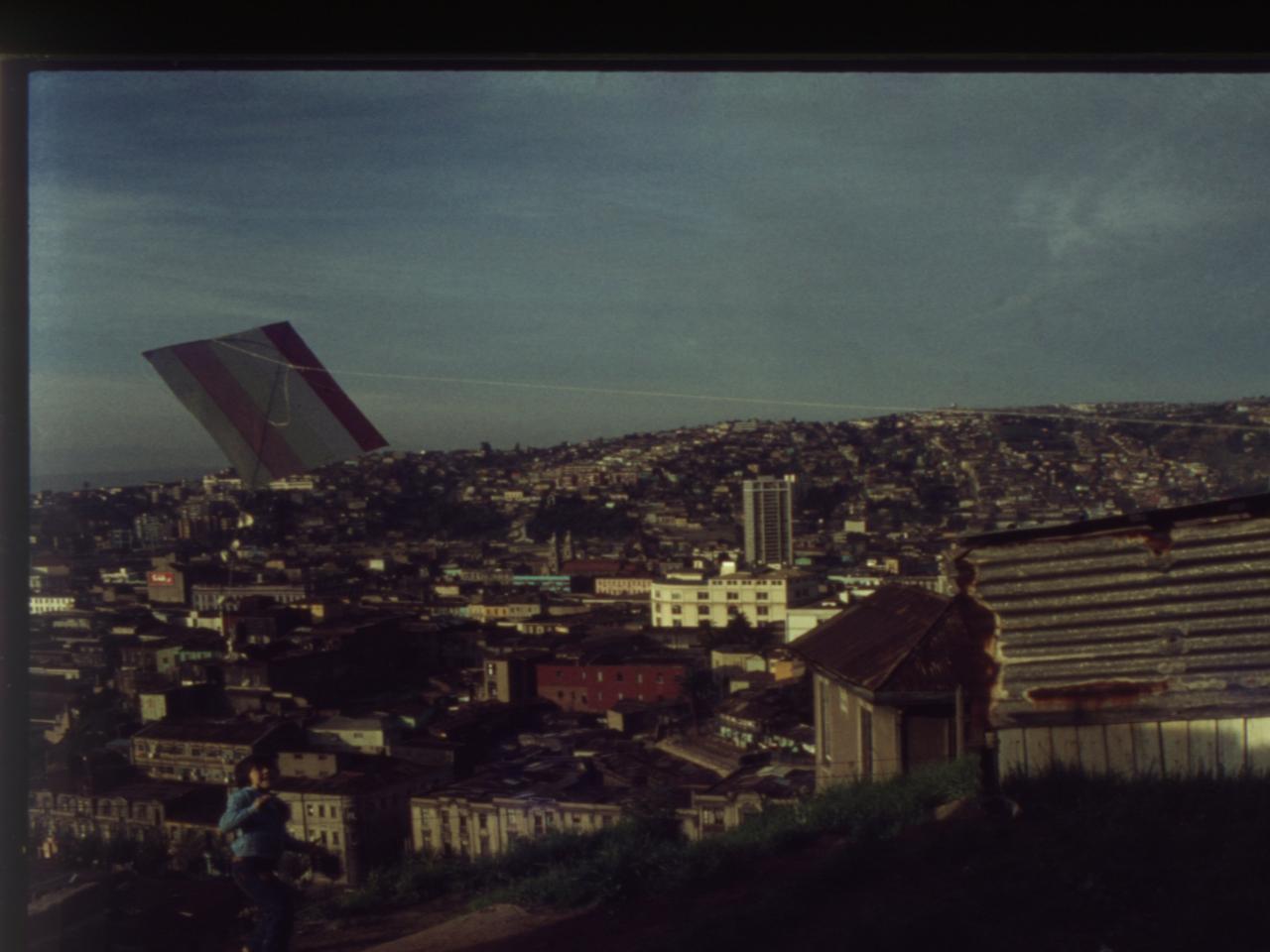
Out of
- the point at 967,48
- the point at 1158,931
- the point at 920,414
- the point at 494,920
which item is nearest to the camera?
the point at 967,48

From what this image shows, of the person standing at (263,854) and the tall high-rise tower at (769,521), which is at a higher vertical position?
the tall high-rise tower at (769,521)

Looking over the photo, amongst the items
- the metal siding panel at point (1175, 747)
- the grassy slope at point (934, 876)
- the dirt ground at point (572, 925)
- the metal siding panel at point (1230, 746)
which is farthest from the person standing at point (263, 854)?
the metal siding panel at point (1230, 746)

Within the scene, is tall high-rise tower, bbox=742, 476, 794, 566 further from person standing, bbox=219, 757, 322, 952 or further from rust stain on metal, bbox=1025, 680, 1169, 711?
person standing, bbox=219, 757, 322, 952

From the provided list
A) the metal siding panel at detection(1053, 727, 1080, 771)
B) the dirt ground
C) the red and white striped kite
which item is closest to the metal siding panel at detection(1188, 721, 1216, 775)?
the metal siding panel at detection(1053, 727, 1080, 771)

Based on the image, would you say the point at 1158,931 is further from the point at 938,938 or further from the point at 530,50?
the point at 530,50

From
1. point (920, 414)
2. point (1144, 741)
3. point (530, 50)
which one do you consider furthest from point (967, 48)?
point (1144, 741)

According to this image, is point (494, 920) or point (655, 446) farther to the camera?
point (655, 446)

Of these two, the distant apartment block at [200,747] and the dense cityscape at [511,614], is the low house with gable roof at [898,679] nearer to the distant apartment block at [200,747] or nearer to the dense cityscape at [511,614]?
the dense cityscape at [511,614]
